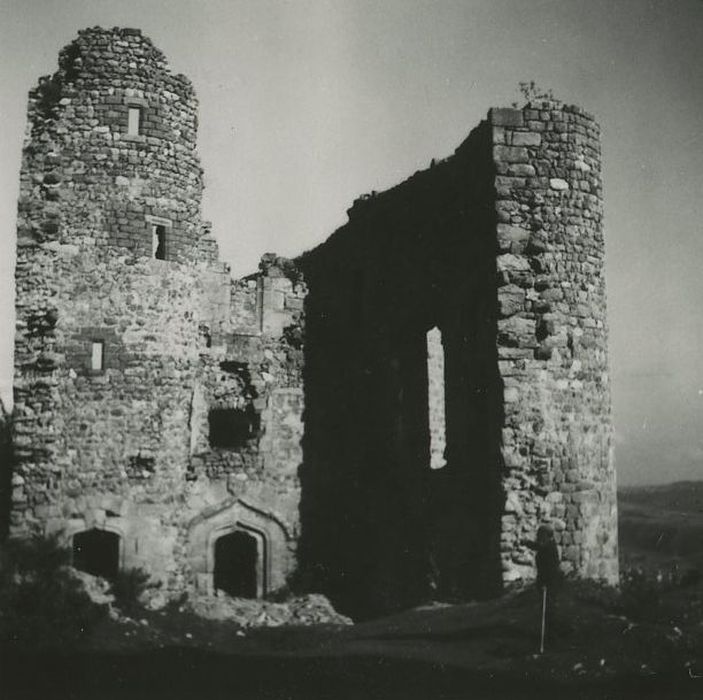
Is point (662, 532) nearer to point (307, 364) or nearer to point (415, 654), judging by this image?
point (307, 364)

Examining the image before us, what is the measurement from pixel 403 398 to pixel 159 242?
18.1 ft

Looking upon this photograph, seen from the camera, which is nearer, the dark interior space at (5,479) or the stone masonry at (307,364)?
the stone masonry at (307,364)

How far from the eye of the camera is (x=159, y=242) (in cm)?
1706

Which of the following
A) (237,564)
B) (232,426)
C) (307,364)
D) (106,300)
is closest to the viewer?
(106,300)

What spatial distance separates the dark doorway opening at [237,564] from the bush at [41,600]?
13.4ft

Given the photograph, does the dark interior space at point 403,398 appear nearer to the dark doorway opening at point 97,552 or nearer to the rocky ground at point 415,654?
the rocky ground at point 415,654

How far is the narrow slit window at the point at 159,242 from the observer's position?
16766 mm

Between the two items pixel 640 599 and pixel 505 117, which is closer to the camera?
pixel 640 599

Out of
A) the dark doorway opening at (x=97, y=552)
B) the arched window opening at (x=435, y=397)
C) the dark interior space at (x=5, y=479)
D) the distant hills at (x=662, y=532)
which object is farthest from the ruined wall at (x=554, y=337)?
the dark interior space at (x=5, y=479)

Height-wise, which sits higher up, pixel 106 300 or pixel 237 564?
pixel 106 300

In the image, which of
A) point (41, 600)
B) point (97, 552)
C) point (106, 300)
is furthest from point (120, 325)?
point (41, 600)

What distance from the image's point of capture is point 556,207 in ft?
45.8

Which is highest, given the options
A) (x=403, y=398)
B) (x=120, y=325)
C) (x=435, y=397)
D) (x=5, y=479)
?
(x=120, y=325)

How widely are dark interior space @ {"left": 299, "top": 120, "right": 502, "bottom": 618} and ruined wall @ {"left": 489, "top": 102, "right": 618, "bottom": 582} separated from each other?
30 cm
